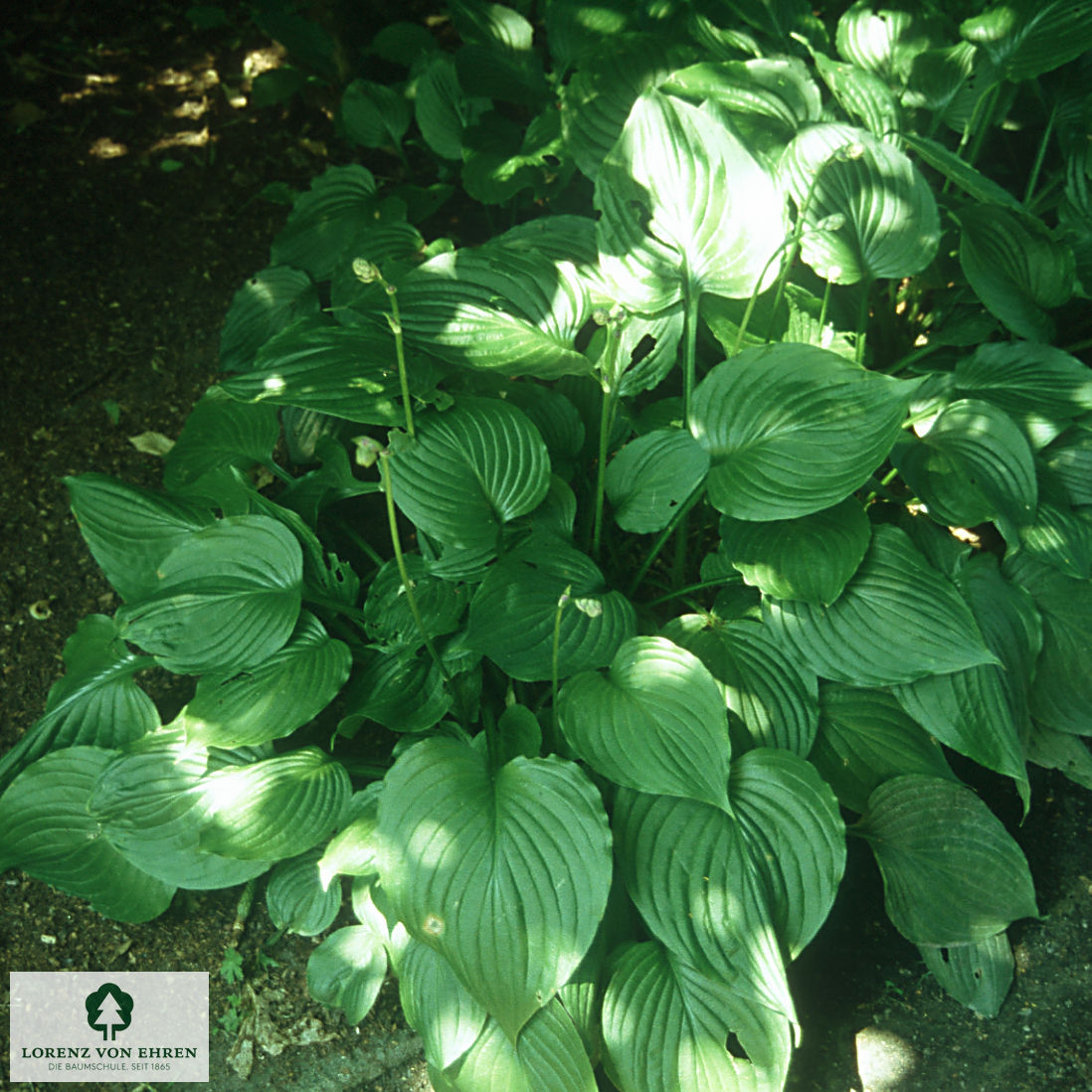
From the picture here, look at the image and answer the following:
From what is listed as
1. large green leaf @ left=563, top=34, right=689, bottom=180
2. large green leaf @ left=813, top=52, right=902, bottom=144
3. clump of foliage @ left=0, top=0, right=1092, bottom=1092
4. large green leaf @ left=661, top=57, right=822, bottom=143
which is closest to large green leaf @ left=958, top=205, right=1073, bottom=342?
clump of foliage @ left=0, top=0, right=1092, bottom=1092

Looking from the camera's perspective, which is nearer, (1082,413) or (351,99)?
(1082,413)

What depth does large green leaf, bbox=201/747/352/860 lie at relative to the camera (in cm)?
160

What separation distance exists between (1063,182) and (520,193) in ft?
5.13

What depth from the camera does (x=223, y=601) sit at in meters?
1.72

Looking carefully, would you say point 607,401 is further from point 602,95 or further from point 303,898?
point 303,898

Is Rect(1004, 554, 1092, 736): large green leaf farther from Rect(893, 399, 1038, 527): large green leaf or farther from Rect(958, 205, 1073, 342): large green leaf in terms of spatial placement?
Rect(958, 205, 1073, 342): large green leaf

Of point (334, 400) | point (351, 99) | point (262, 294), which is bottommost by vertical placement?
point (262, 294)

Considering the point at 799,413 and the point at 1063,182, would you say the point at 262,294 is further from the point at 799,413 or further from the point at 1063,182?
the point at 1063,182

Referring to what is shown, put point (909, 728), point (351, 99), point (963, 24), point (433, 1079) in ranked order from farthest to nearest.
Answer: point (351, 99)
point (963, 24)
point (909, 728)
point (433, 1079)

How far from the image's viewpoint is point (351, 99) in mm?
2652

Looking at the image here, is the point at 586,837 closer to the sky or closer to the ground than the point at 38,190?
closer to the ground

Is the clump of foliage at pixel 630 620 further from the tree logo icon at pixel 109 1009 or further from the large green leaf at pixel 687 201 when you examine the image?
the tree logo icon at pixel 109 1009

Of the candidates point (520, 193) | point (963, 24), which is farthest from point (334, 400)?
point (963, 24)

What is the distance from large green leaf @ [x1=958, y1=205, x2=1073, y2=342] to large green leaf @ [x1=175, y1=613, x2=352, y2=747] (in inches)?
64.9
